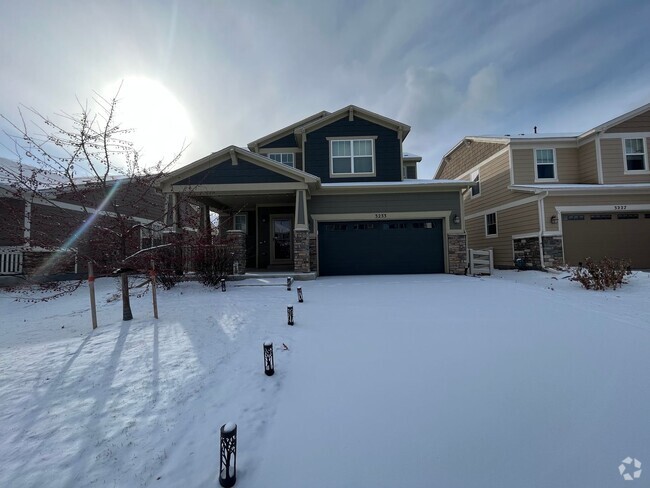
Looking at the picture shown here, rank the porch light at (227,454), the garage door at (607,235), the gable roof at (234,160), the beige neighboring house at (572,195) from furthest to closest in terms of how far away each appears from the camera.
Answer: the garage door at (607,235) → the beige neighboring house at (572,195) → the gable roof at (234,160) → the porch light at (227,454)

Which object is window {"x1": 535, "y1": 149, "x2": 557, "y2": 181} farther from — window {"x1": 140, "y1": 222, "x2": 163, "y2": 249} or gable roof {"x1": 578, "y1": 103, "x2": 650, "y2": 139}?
window {"x1": 140, "y1": 222, "x2": 163, "y2": 249}

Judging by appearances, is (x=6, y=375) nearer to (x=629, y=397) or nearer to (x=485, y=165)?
(x=629, y=397)

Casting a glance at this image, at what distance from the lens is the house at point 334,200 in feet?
35.0

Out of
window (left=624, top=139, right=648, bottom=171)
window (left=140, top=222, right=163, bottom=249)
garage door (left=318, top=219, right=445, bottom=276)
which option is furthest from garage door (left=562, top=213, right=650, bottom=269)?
window (left=140, top=222, right=163, bottom=249)

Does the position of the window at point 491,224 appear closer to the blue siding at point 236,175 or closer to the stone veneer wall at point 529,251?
the stone veneer wall at point 529,251

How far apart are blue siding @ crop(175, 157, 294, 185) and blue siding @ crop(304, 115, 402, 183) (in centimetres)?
287

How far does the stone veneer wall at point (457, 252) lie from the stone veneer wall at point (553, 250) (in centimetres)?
349

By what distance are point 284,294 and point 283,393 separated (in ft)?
16.4

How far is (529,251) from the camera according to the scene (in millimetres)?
12930

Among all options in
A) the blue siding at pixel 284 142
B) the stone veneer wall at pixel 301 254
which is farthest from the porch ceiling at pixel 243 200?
the blue siding at pixel 284 142

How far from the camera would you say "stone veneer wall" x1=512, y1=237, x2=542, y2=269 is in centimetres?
1243

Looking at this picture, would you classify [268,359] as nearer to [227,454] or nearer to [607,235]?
[227,454]

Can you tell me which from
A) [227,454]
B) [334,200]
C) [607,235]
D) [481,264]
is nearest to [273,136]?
[334,200]

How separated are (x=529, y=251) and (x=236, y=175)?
42.8ft
